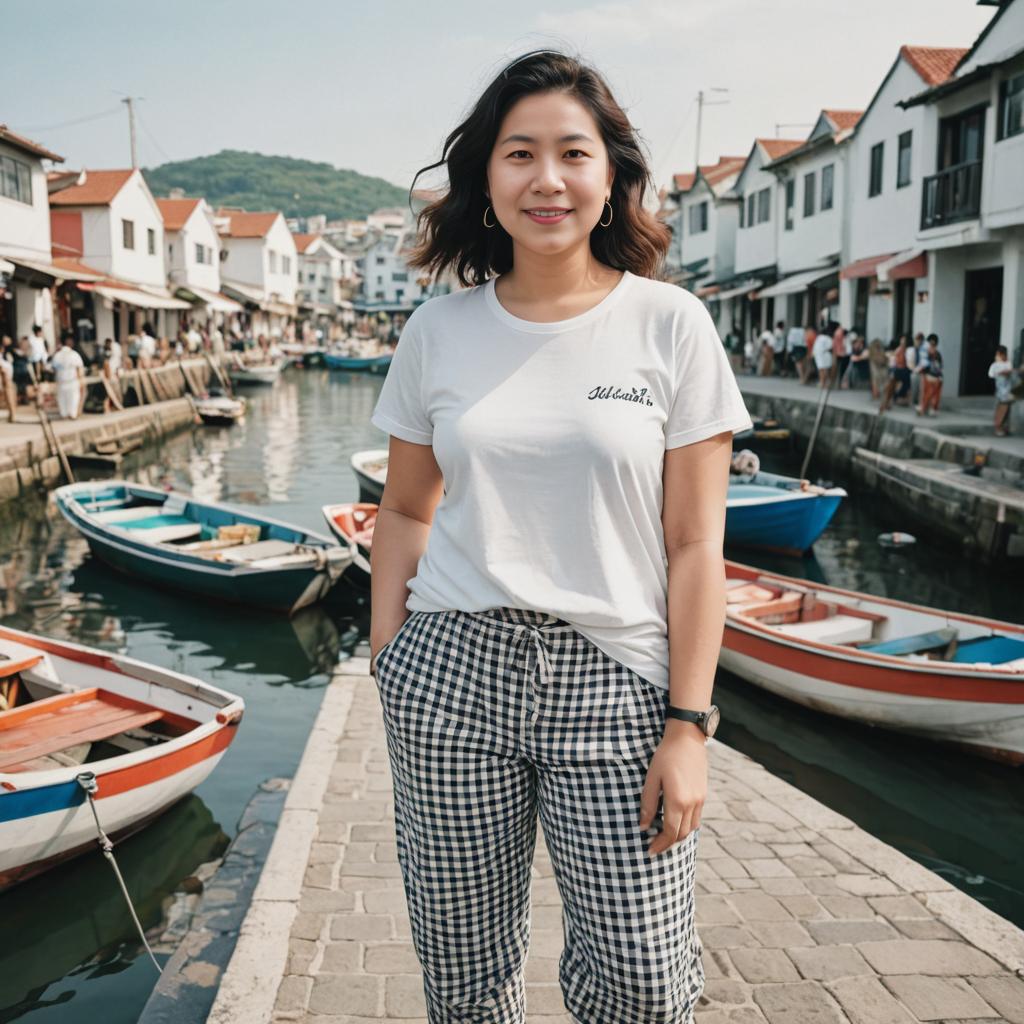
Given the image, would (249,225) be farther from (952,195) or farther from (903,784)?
(903,784)

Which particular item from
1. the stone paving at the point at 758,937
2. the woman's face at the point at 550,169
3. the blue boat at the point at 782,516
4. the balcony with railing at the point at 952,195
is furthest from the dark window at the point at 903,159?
the woman's face at the point at 550,169

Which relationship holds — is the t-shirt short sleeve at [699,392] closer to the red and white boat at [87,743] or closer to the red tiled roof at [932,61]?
the red and white boat at [87,743]

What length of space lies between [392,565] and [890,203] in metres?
24.8

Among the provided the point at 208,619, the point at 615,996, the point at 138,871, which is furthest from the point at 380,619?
the point at 208,619

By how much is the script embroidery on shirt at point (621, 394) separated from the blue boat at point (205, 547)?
345 inches

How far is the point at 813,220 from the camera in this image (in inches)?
1157

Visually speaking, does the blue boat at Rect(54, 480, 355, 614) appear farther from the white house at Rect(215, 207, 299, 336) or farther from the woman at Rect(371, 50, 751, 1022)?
the white house at Rect(215, 207, 299, 336)

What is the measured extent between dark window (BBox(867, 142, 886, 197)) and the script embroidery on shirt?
2542 centimetres

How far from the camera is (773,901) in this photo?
3.79 meters

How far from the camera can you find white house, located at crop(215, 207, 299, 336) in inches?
2167

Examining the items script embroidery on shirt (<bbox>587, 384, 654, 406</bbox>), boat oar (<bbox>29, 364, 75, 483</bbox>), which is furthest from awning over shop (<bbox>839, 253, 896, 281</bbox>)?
script embroidery on shirt (<bbox>587, 384, 654, 406</bbox>)

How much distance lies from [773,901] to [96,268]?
35.1 m

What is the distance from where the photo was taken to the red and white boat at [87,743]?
482 centimetres

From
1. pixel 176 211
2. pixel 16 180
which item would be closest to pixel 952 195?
pixel 16 180
